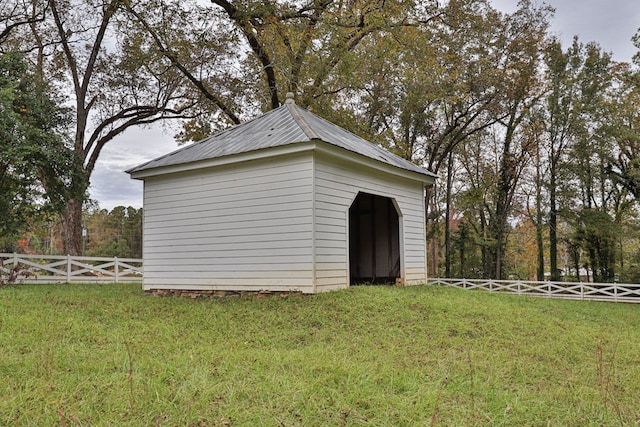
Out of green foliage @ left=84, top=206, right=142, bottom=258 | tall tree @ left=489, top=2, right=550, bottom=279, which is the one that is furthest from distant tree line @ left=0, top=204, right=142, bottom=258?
tall tree @ left=489, top=2, right=550, bottom=279

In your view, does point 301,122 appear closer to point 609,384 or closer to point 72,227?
point 609,384

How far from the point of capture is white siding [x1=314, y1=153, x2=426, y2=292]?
Answer: 7709 mm

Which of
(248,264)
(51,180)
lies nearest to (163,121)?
(51,180)

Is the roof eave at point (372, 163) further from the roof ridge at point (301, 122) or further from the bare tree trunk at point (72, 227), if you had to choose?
the bare tree trunk at point (72, 227)

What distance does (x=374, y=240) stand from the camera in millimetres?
12094

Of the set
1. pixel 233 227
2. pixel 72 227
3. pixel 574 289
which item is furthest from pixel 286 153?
pixel 574 289

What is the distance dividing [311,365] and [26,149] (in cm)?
1053

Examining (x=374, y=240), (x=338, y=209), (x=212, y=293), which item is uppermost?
(x=338, y=209)

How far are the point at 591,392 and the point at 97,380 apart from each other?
3906 millimetres

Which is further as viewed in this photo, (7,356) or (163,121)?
(163,121)

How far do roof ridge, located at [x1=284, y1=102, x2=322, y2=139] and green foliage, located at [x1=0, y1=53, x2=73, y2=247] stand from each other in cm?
664

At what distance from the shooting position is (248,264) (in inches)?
323

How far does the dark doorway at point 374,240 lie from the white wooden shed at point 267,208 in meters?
1.18

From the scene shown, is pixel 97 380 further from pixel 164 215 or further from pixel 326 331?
pixel 164 215
